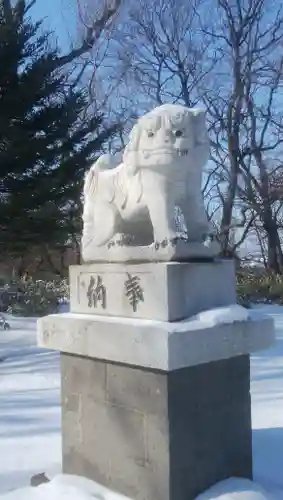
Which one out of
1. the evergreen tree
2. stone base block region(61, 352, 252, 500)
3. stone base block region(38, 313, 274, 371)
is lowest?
stone base block region(61, 352, 252, 500)

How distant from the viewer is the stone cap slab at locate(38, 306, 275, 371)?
253cm

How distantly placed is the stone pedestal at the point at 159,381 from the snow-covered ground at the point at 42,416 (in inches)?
11.8

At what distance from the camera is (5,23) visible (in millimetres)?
10461

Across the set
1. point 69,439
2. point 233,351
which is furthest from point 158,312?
point 69,439

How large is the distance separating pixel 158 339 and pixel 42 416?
90.7 inches

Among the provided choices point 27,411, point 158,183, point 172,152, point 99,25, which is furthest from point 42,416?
point 99,25

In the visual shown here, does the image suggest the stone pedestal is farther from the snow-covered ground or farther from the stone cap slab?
the snow-covered ground

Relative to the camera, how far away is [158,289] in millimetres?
2686

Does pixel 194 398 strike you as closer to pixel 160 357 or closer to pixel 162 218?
pixel 160 357

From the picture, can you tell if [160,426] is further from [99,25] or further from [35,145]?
[99,25]

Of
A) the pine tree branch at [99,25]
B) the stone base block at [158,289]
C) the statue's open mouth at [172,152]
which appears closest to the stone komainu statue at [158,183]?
the statue's open mouth at [172,152]

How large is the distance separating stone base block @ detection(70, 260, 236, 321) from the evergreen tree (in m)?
7.20

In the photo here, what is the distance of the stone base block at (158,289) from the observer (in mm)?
2670

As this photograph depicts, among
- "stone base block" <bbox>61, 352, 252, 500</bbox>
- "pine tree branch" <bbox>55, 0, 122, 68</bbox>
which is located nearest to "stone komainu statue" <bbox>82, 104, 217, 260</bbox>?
"stone base block" <bbox>61, 352, 252, 500</bbox>
